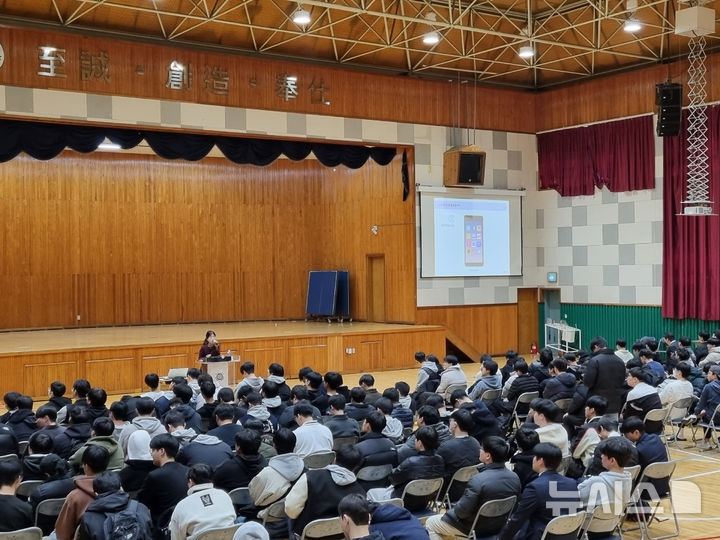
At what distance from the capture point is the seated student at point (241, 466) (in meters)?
5.94

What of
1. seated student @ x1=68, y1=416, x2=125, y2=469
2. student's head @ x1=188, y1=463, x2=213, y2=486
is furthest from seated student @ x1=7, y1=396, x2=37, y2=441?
student's head @ x1=188, y1=463, x2=213, y2=486

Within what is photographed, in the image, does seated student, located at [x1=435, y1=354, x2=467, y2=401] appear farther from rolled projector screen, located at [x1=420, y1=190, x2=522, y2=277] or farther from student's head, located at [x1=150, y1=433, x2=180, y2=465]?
rolled projector screen, located at [x1=420, y1=190, x2=522, y2=277]

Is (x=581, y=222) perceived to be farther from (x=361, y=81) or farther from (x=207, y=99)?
(x=207, y=99)

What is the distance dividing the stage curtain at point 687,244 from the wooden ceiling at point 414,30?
2327mm

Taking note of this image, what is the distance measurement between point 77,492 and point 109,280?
17.5 meters

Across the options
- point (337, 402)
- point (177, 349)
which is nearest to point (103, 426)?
point (337, 402)

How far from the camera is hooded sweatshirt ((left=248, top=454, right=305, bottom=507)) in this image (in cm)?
578

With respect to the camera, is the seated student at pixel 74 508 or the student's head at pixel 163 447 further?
the student's head at pixel 163 447

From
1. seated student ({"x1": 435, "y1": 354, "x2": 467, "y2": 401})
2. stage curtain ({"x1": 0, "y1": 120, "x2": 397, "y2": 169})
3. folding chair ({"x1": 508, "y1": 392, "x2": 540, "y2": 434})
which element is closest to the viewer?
folding chair ({"x1": 508, "y1": 392, "x2": 540, "y2": 434})

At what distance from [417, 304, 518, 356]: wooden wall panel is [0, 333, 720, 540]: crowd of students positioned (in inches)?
386

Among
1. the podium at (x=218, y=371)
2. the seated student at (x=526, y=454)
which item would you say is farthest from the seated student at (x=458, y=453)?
the podium at (x=218, y=371)

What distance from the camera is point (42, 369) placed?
1432 cm

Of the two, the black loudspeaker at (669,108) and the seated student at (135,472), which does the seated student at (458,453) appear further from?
the black loudspeaker at (669,108)

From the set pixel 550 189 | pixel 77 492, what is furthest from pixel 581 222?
pixel 77 492
